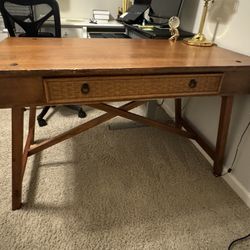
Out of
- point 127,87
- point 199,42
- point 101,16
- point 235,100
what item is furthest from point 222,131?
point 101,16

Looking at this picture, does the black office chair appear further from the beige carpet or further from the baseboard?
the baseboard

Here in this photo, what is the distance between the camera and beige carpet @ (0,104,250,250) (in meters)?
1.02

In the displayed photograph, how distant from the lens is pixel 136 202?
1203 millimetres

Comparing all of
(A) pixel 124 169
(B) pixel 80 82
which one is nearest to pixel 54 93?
(B) pixel 80 82

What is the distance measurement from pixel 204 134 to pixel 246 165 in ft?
1.39

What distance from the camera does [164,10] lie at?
5.70 ft

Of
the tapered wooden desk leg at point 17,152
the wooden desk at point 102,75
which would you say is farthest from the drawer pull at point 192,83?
the tapered wooden desk leg at point 17,152

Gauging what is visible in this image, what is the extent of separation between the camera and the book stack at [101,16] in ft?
8.49

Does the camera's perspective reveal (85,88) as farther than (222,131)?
No

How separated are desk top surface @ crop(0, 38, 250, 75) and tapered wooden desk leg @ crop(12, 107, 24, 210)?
0.72 ft

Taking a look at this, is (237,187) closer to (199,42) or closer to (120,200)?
(120,200)

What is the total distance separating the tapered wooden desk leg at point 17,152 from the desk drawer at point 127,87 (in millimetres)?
177

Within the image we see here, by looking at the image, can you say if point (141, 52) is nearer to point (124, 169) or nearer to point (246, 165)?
point (124, 169)

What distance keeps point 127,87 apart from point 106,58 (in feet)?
0.55
